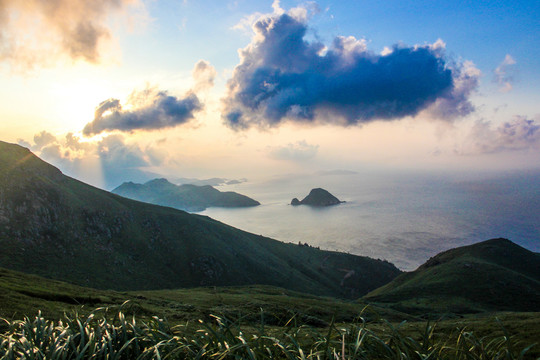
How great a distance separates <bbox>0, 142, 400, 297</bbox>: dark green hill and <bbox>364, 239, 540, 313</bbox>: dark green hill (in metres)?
47.6

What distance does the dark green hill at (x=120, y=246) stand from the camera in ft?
287

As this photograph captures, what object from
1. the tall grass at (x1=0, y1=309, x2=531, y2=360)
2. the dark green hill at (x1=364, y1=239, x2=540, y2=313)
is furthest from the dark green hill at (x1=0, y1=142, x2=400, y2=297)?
the tall grass at (x1=0, y1=309, x2=531, y2=360)

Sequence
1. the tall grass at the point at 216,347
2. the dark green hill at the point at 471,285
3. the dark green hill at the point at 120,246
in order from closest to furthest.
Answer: the tall grass at the point at 216,347, the dark green hill at the point at 120,246, the dark green hill at the point at 471,285

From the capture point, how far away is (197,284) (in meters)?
116

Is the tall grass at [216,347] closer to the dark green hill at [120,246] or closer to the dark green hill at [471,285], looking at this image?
the dark green hill at [120,246]

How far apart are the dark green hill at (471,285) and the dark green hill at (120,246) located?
4765 cm

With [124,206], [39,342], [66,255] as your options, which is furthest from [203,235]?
[39,342]

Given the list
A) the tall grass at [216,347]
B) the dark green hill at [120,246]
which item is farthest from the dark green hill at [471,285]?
the tall grass at [216,347]

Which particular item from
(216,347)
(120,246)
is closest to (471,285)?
(216,347)

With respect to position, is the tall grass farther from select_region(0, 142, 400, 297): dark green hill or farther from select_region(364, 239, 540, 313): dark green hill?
select_region(364, 239, 540, 313): dark green hill

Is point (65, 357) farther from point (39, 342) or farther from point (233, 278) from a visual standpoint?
point (233, 278)

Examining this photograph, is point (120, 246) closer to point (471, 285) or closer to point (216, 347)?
point (216, 347)

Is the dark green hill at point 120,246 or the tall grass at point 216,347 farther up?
the tall grass at point 216,347

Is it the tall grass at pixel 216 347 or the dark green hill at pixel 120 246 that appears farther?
the dark green hill at pixel 120 246
